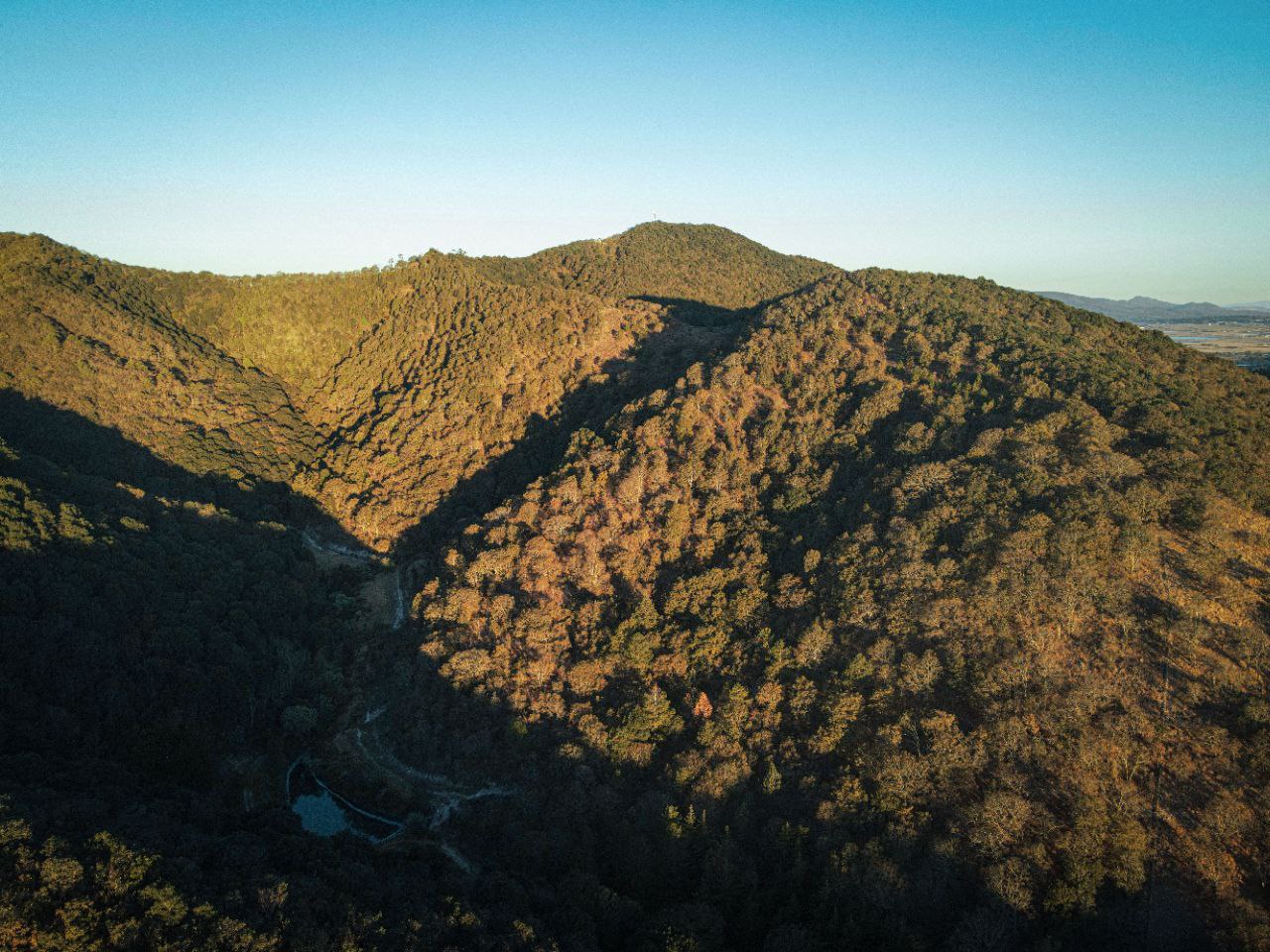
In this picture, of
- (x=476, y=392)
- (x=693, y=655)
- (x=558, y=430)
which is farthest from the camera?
(x=476, y=392)

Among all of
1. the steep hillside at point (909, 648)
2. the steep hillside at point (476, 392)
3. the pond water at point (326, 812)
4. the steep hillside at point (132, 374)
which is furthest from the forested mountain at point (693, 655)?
the steep hillside at point (132, 374)

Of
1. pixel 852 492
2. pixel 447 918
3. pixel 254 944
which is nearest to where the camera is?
pixel 254 944

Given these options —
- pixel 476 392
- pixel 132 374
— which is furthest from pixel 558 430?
pixel 132 374

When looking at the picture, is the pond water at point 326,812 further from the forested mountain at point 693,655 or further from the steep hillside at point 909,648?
the steep hillside at point 909,648

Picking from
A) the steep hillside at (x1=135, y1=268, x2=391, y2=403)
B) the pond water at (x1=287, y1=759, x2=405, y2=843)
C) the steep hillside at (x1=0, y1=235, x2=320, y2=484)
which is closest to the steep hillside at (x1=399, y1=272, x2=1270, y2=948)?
the pond water at (x1=287, y1=759, x2=405, y2=843)

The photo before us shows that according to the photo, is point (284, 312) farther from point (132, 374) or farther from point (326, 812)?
point (326, 812)

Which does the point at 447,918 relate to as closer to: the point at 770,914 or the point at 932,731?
the point at 770,914

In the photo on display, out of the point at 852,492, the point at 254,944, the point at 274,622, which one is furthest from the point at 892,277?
the point at 254,944

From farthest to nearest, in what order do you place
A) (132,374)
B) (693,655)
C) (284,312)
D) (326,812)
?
(284,312)
(132,374)
(693,655)
(326,812)
